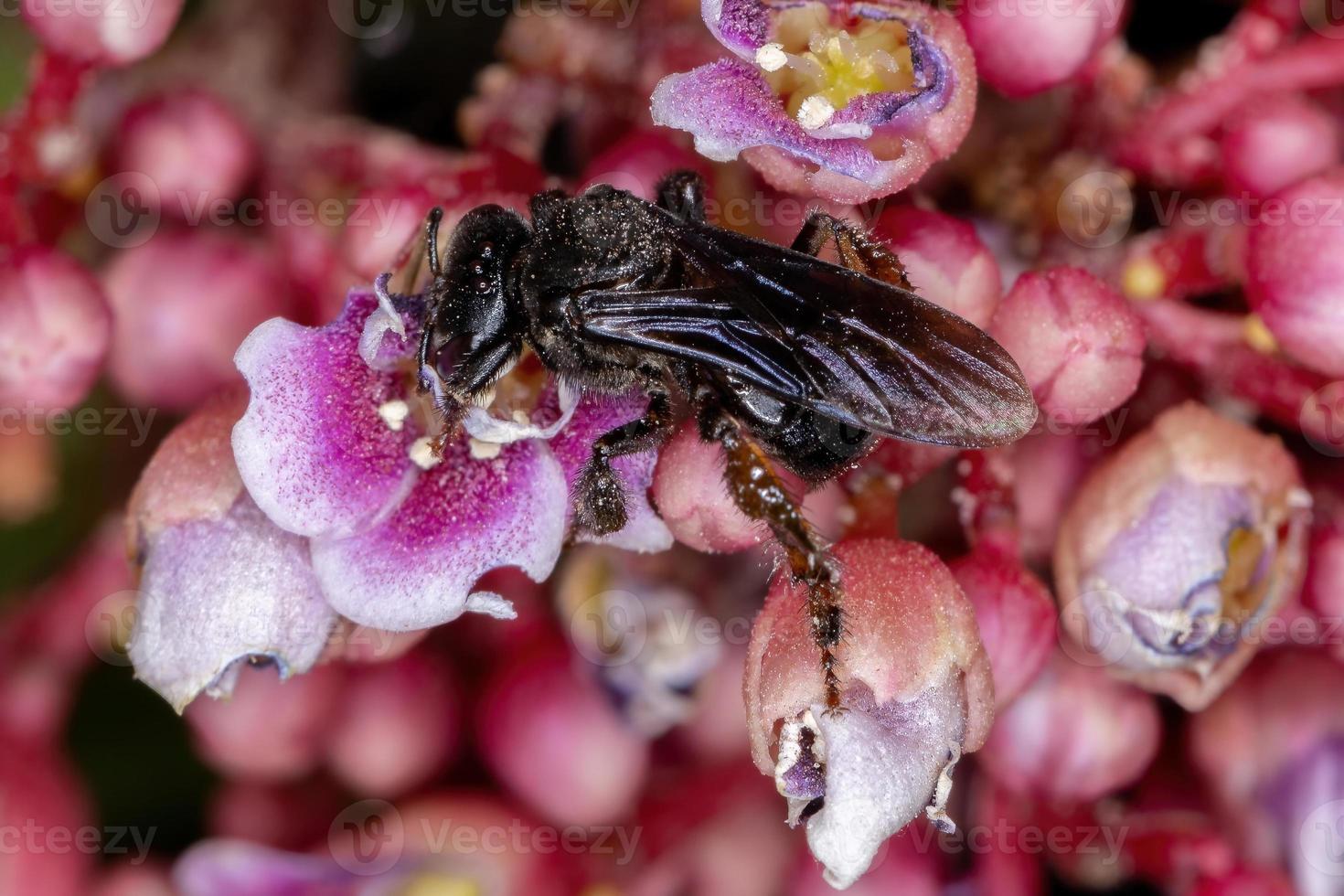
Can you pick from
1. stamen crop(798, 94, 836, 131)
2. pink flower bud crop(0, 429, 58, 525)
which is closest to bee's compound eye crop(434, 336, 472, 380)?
stamen crop(798, 94, 836, 131)

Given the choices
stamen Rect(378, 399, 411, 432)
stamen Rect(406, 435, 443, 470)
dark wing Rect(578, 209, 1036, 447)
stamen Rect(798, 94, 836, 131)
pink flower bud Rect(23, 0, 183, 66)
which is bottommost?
stamen Rect(406, 435, 443, 470)

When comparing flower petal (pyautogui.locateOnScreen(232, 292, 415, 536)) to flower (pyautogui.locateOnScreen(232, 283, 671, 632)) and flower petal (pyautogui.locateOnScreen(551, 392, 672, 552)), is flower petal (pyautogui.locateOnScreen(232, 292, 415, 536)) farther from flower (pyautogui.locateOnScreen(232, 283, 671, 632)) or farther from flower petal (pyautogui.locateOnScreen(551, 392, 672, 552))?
flower petal (pyautogui.locateOnScreen(551, 392, 672, 552))

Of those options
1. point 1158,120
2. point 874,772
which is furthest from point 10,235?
point 1158,120

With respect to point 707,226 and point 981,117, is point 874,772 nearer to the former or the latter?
point 707,226

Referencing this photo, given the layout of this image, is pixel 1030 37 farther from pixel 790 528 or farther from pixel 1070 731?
pixel 1070 731

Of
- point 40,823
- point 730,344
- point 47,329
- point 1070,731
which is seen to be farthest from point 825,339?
point 40,823

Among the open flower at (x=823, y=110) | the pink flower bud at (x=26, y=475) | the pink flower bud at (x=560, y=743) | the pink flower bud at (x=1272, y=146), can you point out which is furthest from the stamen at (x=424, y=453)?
the pink flower bud at (x=1272, y=146)
